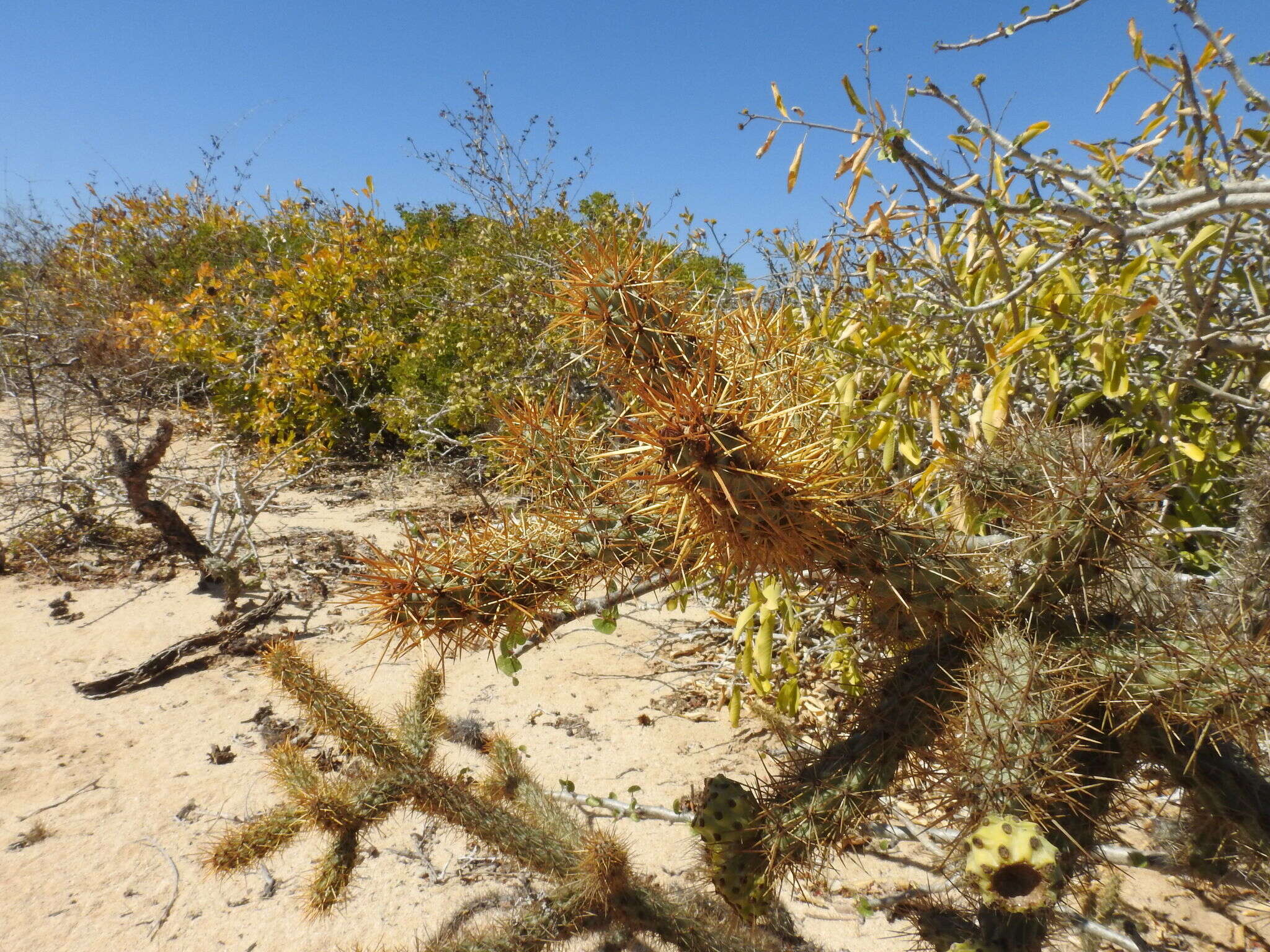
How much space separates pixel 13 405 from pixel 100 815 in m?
8.02

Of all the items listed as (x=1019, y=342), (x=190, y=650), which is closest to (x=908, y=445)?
(x=1019, y=342)

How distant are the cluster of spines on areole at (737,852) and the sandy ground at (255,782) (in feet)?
2.00

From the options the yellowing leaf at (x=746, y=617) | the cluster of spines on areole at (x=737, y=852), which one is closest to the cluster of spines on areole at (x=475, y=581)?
the yellowing leaf at (x=746, y=617)

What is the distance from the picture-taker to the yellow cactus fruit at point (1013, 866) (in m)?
0.89

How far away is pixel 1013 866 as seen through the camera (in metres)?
0.90

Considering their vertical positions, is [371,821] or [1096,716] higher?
[1096,716]

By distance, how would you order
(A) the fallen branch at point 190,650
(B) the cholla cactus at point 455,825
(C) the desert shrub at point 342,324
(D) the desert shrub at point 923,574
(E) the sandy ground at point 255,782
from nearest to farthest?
(D) the desert shrub at point 923,574, (B) the cholla cactus at point 455,825, (E) the sandy ground at point 255,782, (A) the fallen branch at point 190,650, (C) the desert shrub at point 342,324

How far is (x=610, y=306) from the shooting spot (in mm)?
1188

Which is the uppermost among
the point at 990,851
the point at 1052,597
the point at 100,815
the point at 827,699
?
the point at 1052,597

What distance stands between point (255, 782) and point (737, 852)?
255cm

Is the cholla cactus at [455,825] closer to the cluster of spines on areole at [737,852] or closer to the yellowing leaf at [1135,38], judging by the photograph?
the cluster of spines on areole at [737,852]

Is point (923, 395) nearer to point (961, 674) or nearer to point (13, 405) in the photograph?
point (961, 674)

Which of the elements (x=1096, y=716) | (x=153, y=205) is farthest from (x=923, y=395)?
(x=153, y=205)

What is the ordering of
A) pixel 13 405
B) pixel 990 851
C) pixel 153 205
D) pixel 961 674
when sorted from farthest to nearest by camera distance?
pixel 153 205 < pixel 13 405 < pixel 961 674 < pixel 990 851
